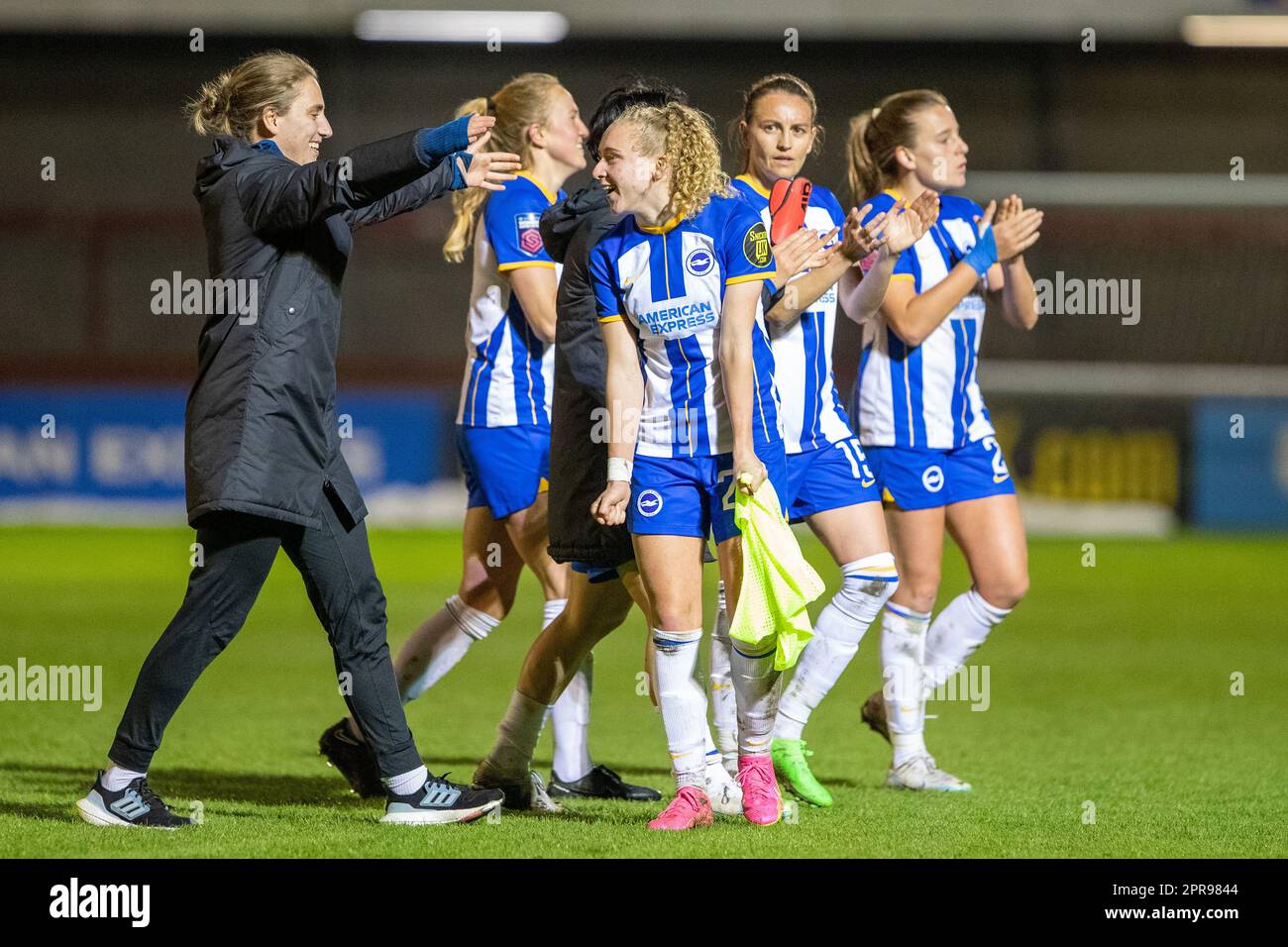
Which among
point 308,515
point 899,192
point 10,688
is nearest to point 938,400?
point 899,192

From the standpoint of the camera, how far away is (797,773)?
5.04 meters

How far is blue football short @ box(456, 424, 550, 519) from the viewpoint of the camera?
537 centimetres

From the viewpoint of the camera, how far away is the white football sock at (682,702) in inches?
178

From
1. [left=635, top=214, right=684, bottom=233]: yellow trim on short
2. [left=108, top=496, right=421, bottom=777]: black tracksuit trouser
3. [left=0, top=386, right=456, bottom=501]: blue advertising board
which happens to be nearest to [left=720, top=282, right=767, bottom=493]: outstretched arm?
[left=635, top=214, right=684, bottom=233]: yellow trim on short

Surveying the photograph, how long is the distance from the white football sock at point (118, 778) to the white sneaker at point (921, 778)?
7.92ft

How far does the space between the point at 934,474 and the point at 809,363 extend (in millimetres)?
822

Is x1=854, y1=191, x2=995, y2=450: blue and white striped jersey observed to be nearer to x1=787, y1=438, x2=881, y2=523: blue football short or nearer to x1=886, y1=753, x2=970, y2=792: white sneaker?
x1=787, y1=438, x2=881, y2=523: blue football short

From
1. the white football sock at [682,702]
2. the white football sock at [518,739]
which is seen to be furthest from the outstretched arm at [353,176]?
the white football sock at [518,739]

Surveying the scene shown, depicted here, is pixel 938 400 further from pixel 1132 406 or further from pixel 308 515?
pixel 1132 406

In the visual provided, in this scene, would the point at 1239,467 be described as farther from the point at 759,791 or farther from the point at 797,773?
the point at 759,791

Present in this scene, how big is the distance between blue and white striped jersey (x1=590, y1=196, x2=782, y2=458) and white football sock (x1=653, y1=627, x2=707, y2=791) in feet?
1.71

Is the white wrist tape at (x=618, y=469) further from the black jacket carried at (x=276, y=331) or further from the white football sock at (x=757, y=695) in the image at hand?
the black jacket carried at (x=276, y=331)

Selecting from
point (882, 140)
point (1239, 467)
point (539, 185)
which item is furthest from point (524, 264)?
point (1239, 467)
